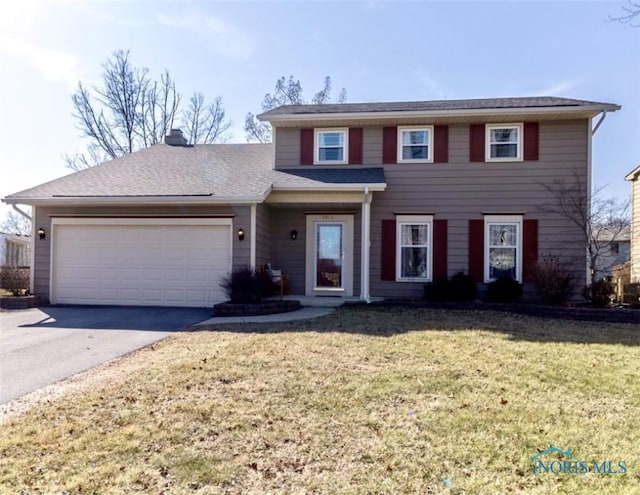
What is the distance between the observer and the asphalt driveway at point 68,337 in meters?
4.70

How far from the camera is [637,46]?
841 centimetres

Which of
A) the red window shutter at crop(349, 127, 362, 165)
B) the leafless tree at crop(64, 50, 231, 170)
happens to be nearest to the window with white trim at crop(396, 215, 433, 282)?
the red window shutter at crop(349, 127, 362, 165)

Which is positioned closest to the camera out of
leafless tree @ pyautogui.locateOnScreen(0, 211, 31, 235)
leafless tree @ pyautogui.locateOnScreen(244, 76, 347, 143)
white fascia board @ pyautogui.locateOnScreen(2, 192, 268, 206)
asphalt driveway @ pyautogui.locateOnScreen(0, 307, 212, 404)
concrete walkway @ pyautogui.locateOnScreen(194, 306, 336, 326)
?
asphalt driveway @ pyautogui.locateOnScreen(0, 307, 212, 404)

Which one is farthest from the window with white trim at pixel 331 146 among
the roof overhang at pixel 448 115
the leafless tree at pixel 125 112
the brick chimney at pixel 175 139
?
the leafless tree at pixel 125 112

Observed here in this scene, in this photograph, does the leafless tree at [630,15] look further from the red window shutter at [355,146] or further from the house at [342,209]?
the red window shutter at [355,146]

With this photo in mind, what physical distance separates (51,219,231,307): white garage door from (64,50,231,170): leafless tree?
14741 millimetres

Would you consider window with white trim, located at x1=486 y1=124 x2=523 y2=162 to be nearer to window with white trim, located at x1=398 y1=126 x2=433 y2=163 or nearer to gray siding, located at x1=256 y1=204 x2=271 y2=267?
window with white trim, located at x1=398 y1=126 x2=433 y2=163

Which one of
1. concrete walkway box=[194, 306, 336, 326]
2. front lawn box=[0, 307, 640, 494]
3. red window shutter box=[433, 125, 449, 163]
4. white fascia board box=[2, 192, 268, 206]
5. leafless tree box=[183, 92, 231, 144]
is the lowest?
concrete walkway box=[194, 306, 336, 326]

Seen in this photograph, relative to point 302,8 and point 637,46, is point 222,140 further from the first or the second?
point 637,46

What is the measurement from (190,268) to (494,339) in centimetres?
701

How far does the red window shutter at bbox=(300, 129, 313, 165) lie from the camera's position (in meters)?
11.4

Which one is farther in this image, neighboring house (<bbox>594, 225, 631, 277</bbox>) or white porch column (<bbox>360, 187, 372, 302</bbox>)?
neighboring house (<bbox>594, 225, 631, 277</bbox>)

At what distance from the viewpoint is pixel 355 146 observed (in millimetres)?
11172

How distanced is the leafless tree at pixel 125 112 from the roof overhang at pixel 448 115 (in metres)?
14.8
